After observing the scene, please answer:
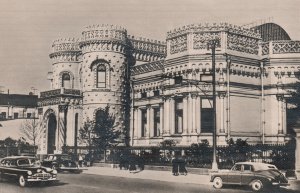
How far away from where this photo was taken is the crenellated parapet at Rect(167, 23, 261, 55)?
126ft

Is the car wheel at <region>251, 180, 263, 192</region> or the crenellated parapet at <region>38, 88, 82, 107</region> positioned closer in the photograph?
the car wheel at <region>251, 180, 263, 192</region>

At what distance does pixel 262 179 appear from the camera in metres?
20.6

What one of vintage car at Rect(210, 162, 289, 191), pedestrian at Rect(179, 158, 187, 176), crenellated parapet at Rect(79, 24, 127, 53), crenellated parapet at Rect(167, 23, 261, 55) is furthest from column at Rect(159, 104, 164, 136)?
vintage car at Rect(210, 162, 289, 191)

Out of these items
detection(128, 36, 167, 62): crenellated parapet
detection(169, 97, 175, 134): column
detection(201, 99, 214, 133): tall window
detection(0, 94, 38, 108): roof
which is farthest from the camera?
detection(0, 94, 38, 108): roof

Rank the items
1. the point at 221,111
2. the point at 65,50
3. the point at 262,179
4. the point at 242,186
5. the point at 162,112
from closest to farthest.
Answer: the point at 262,179
the point at 242,186
the point at 221,111
the point at 162,112
the point at 65,50

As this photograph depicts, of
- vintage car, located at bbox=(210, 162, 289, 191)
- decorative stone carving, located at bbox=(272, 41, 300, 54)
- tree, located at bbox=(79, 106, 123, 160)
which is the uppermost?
decorative stone carving, located at bbox=(272, 41, 300, 54)

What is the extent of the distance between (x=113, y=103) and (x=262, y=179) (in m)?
28.3

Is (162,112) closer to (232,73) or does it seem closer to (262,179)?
(232,73)

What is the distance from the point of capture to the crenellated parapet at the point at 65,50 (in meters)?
55.0

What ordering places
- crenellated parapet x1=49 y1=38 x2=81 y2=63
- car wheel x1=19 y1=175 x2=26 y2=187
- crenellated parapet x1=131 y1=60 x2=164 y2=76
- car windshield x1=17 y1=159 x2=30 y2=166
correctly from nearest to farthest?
car wheel x1=19 y1=175 x2=26 y2=187 → car windshield x1=17 y1=159 x2=30 y2=166 → crenellated parapet x1=131 y1=60 x2=164 y2=76 → crenellated parapet x1=49 y1=38 x2=81 y2=63

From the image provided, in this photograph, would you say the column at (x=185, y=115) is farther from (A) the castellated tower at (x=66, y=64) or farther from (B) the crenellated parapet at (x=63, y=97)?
(A) the castellated tower at (x=66, y=64)

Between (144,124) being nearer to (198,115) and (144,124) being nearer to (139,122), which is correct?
(139,122)

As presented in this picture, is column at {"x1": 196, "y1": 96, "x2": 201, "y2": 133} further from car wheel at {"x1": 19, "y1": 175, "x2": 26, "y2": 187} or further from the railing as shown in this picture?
car wheel at {"x1": 19, "y1": 175, "x2": 26, "y2": 187}

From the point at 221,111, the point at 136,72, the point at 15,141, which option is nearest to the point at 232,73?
the point at 221,111
